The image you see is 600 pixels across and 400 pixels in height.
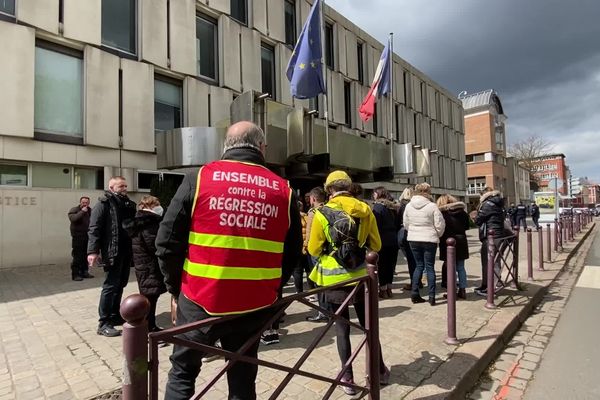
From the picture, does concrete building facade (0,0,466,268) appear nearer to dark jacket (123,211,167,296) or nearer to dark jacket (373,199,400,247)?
dark jacket (123,211,167,296)

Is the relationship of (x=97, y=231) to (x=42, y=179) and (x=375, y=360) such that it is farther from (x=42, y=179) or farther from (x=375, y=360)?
(x=42, y=179)

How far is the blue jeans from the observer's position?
5500mm

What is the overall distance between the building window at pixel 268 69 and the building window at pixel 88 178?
7656 millimetres

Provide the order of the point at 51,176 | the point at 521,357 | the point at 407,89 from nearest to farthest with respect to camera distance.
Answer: the point at 521,357 → the point at 51,176 → the point at 407,89

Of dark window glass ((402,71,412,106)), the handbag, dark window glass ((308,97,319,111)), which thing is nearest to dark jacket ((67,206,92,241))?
the handbag

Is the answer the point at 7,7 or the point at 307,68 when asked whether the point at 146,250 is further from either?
the point at 7,7

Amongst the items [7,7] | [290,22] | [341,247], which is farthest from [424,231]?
[290,22]

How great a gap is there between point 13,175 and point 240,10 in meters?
10.2

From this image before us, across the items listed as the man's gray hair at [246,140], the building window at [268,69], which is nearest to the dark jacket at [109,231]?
the man's gray hair at [246,140]

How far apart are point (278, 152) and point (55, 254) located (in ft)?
21.4

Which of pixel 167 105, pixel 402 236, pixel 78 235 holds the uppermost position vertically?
pixel 167 105

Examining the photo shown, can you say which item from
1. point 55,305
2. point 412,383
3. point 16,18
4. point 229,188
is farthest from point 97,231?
point 16,18

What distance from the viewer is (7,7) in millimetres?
9297

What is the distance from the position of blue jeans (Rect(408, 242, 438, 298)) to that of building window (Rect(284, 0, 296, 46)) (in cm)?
1402
